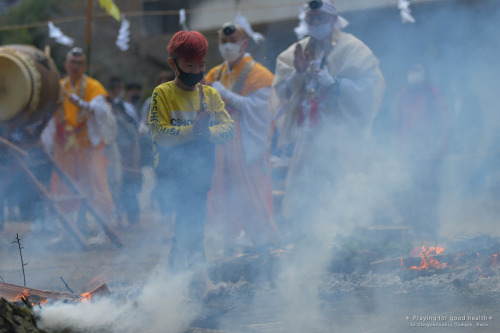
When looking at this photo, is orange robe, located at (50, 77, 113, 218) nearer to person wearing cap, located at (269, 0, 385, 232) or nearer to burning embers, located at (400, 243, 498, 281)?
person wearing cap, located at (269, 0, 385, 232)

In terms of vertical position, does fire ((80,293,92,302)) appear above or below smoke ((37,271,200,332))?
above

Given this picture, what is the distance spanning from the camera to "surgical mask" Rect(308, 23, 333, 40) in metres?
5.65

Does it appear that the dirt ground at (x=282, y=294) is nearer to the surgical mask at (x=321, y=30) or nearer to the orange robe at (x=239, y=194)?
the orange robe at (x=239, y=194)

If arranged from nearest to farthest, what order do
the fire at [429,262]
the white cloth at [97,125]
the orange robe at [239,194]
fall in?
1. the fire at [429,262]
2. the orange robe at [239,194]
3. the white cloth at [97,125]

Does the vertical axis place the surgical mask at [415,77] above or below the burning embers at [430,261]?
above

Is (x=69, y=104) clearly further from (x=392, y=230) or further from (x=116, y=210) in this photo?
(x=392, y=230)

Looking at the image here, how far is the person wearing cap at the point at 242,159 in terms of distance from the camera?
19.3 ft

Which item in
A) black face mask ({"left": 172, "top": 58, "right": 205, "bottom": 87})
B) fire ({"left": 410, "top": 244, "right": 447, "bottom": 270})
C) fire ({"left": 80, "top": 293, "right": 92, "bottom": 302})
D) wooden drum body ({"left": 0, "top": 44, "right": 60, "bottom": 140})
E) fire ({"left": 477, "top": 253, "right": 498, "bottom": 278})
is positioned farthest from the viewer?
wooden drum body ({"left": 0, "top": 44, "right": 60, "bottom": 140})

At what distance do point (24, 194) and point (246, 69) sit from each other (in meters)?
2.65

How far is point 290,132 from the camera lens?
5984 mm

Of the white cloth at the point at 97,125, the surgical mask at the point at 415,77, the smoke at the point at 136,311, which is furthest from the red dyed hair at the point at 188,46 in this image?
the surgical mask at the point at 415,77

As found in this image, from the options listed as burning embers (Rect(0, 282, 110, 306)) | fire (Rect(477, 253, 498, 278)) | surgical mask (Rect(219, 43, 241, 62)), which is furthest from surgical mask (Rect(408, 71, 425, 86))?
burning embers (Rect(0, 282, 110, 306))

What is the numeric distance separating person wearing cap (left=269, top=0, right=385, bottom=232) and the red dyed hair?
2.16m

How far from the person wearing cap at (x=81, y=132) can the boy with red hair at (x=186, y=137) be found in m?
3.07
